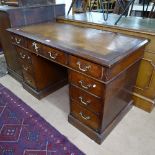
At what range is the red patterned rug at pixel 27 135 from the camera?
1257 millimetres

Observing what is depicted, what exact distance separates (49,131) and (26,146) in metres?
0.22

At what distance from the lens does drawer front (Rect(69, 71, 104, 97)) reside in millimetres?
1043

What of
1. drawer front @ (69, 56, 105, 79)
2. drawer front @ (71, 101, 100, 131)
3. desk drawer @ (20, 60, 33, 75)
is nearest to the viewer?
drawer front @ (69, 56, 105, 79)

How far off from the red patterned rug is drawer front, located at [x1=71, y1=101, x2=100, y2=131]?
0.21 metres

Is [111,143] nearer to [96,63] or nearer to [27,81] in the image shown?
[96,63]

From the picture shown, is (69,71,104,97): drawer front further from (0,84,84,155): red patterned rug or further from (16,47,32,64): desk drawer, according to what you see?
(16,47,32,64): desk drawer

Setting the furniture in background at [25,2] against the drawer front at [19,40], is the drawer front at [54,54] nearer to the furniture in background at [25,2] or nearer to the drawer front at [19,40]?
the drawer front at [19,40]

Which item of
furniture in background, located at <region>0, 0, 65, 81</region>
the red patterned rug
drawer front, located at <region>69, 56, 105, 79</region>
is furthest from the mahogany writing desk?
the red patterned rug

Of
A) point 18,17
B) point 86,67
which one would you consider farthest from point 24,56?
point 86,67

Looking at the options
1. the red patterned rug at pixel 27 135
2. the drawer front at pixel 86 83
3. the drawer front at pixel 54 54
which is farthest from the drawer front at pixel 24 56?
the drawer front at pixel 86 83

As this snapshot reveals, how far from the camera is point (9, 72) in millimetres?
2273

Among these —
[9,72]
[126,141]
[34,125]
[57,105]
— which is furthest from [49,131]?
[9,72]

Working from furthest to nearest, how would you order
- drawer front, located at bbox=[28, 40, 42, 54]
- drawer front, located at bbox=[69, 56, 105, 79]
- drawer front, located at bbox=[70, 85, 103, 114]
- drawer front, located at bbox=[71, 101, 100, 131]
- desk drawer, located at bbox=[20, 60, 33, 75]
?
1. desk drawer, located at bbox=[20, 60, 33, 75]
2. drawer front, located at bbox=[28, 40, 42, 54]
3. drawer front, located at bbox=[71, 101, 100, 131]
4. drawer front, located at bbox=[70, 85, 103, 114]
5. drawer front, located at bbox=[69, 56, 105, 79]

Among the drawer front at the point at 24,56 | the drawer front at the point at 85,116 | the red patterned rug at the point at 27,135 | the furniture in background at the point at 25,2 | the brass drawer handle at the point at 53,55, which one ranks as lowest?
the red patterned rug at the point at 27,135
